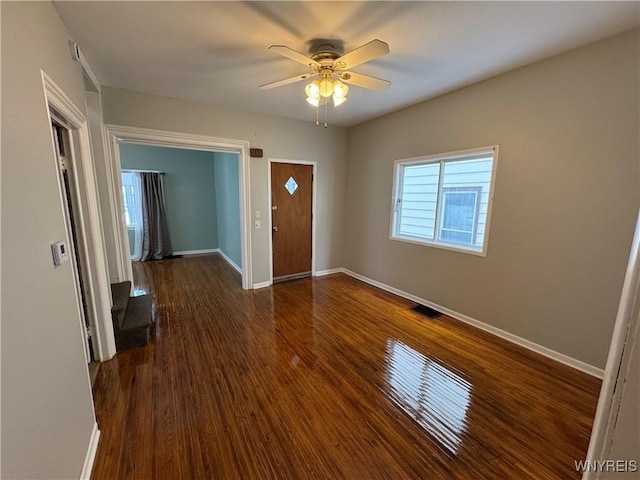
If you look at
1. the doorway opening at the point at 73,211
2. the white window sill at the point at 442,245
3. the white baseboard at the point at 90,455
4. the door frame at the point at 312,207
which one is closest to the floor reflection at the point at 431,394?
the white window sill at the point at 442,245

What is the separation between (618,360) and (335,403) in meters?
1.66

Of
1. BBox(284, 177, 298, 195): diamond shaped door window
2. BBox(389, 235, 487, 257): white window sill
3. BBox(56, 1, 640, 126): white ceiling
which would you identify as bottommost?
BBox(389, 235, 487, 257): white window sill

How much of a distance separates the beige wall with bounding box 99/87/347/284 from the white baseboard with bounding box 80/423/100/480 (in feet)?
8.75

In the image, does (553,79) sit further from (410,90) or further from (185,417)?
(185,417)

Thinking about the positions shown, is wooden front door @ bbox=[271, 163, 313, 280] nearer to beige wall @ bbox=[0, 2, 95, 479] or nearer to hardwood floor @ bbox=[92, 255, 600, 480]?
hardwood floor @ bbox=[92, 255, 600, 480]

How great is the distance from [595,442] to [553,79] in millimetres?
2794

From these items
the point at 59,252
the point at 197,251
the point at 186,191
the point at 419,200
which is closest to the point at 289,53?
the point at 59,252

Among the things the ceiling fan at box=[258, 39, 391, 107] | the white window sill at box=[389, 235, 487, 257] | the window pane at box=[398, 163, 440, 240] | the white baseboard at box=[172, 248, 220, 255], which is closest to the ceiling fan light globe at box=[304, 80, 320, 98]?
the ceiling fan at box=[258, 39, 391, 107]

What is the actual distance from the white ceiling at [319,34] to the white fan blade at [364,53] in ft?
0.77

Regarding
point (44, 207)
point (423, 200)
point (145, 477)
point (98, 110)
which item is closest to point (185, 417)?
point (145, 477)

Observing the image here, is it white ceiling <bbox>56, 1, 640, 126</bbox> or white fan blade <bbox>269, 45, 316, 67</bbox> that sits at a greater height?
white ceiling <bbox>56, 1, 640, 126</bbox>

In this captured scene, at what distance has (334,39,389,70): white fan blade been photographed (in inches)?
64.3

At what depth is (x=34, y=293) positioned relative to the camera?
41.7 inches

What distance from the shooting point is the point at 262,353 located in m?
2.48
